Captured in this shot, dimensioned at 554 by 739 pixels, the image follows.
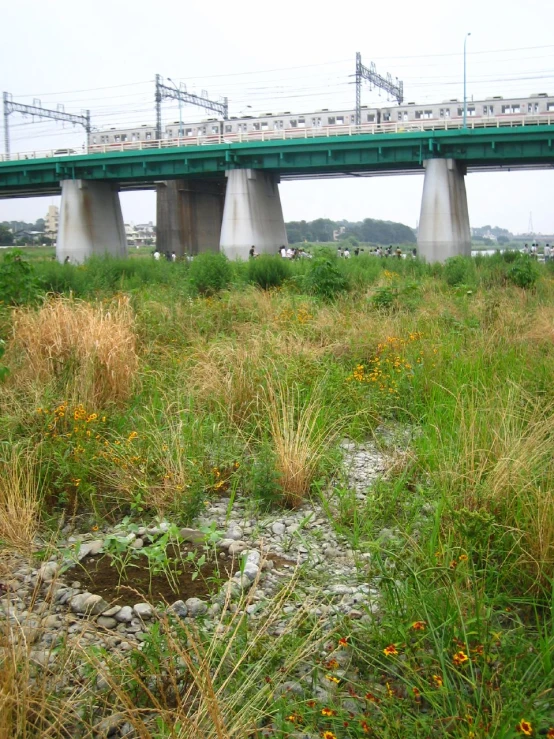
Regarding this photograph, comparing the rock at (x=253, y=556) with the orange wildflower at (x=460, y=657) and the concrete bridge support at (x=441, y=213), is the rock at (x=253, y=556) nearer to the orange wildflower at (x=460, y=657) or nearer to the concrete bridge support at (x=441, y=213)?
the orange wildflower at (x=460, y=657)

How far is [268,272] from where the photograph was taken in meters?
19.7

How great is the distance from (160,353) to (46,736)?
757cm

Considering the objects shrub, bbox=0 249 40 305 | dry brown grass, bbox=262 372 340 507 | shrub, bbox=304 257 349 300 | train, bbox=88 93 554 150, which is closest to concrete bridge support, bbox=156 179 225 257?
train, bbox=88 93 554 150

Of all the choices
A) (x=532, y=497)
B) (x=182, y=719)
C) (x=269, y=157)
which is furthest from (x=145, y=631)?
(x=269, y=157)

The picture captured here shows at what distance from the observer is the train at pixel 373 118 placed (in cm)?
4369

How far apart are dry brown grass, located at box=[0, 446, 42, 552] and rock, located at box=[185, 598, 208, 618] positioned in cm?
144

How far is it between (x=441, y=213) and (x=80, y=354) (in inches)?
1535

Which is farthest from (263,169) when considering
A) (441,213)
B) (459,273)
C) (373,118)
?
(459,273)

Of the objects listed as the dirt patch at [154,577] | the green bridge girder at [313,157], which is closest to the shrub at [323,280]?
the dirt patch at [154,577]

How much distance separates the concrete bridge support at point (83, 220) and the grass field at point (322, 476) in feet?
141

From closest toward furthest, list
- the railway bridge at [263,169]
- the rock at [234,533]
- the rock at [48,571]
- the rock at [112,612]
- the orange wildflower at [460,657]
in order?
the orange wildflower at [460,657]
the rock at [112,612]
the rock at [48,571]
the rock at [234,533]
the railway bridge at [263,169]

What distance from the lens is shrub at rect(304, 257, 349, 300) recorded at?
15.9 metres

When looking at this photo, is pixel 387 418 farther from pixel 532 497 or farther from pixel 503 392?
pixel 532 497

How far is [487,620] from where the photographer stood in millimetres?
3584
